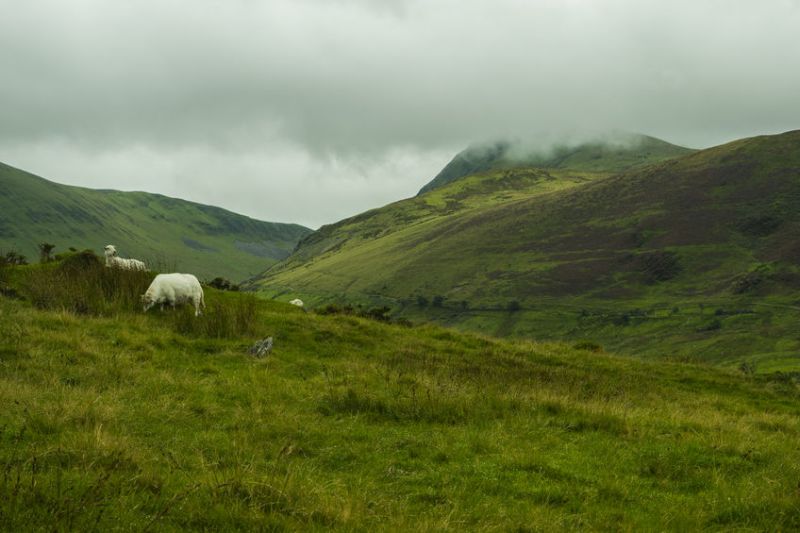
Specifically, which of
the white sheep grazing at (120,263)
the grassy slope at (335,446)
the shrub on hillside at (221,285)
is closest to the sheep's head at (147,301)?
the grassy slope at (335,446)

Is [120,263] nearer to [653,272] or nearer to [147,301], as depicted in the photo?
[147,301]

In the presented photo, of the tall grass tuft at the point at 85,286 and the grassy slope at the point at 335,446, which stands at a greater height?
the tall grass tuft at the point at 85,286

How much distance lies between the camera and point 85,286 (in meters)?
20.7

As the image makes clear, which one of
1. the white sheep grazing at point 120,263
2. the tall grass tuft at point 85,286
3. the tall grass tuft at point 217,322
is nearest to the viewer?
the tall grass tuft at point 217,322

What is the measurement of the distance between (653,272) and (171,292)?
15395cm

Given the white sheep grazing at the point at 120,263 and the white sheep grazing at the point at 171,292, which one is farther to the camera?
the white sheep grazing at the point at 120,263

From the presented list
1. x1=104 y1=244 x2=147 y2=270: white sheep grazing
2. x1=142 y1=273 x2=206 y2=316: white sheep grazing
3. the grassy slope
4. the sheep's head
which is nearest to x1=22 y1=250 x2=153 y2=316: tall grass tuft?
the sheep's head

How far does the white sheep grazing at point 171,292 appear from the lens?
2036 cm

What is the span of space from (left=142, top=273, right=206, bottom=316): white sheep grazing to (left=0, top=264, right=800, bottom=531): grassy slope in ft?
8.44

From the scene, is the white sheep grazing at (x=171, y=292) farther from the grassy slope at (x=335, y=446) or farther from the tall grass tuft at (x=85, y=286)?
the grassy slope at (x=335, y=446)

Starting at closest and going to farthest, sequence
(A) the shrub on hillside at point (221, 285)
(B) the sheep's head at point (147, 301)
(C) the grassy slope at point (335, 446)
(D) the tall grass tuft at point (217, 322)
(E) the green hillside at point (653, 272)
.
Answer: (C) the grassy slope at point (335, 446), (D) the tall grass tuft at point (217, 322), (B) the sheep's head at point (147, 301), (A) the shrub on hillside at point (221, 285), (E) the green hillside at point (653, 272)

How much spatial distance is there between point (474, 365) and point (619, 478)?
35.3 ft

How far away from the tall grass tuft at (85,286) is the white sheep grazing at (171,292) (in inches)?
25.9

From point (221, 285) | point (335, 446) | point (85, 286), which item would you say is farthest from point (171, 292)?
point (335, 446)
